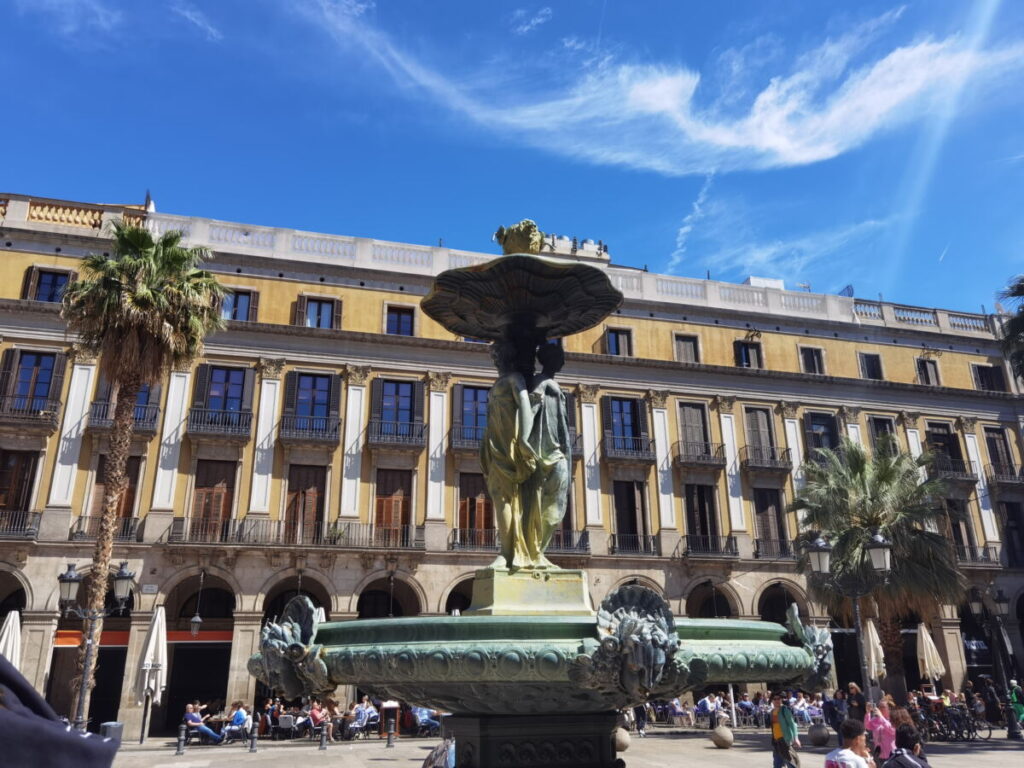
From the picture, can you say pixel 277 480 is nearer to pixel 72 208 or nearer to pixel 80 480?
pixel 80 480

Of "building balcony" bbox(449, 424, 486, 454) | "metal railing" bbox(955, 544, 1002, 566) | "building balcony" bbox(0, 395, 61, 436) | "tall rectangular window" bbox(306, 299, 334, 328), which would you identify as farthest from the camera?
"metal railing" bbox(955, 544, 1002, 566)

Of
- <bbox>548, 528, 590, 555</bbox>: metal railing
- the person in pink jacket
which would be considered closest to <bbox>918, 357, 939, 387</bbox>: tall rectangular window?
<bbox>548, 528, 590, 555</bbox>: metal railing

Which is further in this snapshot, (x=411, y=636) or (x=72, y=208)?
(x=72, y=208)

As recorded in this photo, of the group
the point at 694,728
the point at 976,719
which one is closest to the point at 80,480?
the point at 694,728

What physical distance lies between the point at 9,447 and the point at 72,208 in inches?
340

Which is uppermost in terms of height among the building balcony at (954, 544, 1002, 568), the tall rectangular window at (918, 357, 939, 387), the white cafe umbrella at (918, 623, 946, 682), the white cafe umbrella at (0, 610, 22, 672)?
the tall rectangular window at (918, 357, 939, 387)

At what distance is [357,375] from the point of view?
95.8 feet

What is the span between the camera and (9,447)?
2552cm

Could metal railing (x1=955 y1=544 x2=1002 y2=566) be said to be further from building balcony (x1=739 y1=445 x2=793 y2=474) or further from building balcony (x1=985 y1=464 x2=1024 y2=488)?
building balcony (x1=739 y1=445 x2=793 y2=474)

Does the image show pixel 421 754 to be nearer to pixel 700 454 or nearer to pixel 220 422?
pixel 220 422

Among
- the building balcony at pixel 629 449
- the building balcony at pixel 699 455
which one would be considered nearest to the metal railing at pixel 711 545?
the building balcony at pixel 699 455

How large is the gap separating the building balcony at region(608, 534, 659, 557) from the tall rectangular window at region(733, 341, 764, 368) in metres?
8.70

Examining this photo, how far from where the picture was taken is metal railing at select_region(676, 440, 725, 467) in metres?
30.9

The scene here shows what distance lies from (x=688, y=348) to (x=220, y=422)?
18407 millimetres
